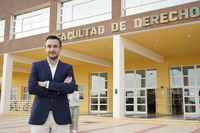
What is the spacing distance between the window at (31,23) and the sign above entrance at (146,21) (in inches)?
131

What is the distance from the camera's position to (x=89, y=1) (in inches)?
589

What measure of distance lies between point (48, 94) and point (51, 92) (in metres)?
0.04

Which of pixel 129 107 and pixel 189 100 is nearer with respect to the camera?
pixel 189 100

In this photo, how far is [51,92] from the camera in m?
2.30

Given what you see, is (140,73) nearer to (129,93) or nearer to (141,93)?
(141,93)

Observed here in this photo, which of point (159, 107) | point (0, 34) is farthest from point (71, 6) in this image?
point (159, 107)

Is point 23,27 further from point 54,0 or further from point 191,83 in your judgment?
point 191,83

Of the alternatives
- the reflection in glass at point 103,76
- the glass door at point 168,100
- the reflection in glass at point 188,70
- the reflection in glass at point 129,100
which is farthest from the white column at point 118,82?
the reflection in glass at point 103,76

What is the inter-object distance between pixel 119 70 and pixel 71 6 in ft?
20.8

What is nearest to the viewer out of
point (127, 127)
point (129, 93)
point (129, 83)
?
point (127, 127)

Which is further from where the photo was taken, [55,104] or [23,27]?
[23,27]

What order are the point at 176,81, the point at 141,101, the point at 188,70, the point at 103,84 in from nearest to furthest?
the point at 188,70
the point at 176,81
the point at 141,101
the point at 103,84

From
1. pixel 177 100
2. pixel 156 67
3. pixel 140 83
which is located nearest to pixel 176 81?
pixel 177 100

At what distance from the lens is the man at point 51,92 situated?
2223 millimetres
